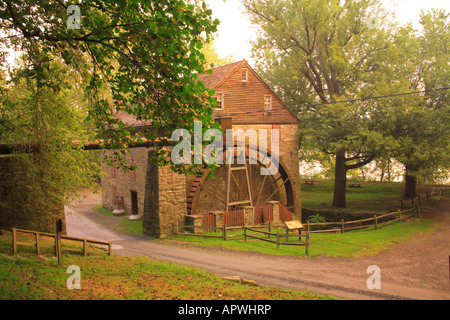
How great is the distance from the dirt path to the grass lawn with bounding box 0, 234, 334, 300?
4.40ft

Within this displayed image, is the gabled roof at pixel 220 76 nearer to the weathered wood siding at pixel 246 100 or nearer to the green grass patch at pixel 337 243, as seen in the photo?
the weathered wood siding at pixel 246 100

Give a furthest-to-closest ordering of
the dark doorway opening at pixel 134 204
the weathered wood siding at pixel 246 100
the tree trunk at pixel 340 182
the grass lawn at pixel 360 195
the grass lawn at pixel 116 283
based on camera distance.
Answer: the grass lawn at pixel 360 195 → the tree trunk at pixel 340 182 → the dark doorway opening at pixel 134 204 → the weathered wood siding at pixel 246 100 → the grass lawn at pixel 116 283

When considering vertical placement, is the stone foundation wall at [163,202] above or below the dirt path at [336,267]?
above

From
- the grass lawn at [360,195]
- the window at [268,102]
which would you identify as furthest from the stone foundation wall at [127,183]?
the grass lawn at [360,195]

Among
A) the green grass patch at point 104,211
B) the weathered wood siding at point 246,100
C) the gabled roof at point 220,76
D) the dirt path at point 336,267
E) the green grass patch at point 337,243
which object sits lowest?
the green grass patch at point 104,211

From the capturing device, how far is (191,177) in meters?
19.6

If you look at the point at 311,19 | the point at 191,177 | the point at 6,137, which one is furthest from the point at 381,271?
the point at 311,19

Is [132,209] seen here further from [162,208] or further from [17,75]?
[17,75]

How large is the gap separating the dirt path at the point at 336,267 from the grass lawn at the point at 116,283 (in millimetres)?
1342

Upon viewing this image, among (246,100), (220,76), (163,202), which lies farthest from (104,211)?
(246,100)

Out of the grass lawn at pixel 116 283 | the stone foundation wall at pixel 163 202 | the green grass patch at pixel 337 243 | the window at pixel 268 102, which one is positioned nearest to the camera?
the grass lawn at pixel 116 283

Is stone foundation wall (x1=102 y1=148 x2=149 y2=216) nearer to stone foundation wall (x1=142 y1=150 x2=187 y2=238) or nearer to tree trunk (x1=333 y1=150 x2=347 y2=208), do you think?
stone foundation wall (x1=142 y1=150 x2=187 y2=238)

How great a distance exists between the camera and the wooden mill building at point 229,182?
1695 cm

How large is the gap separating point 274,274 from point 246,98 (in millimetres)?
13231
